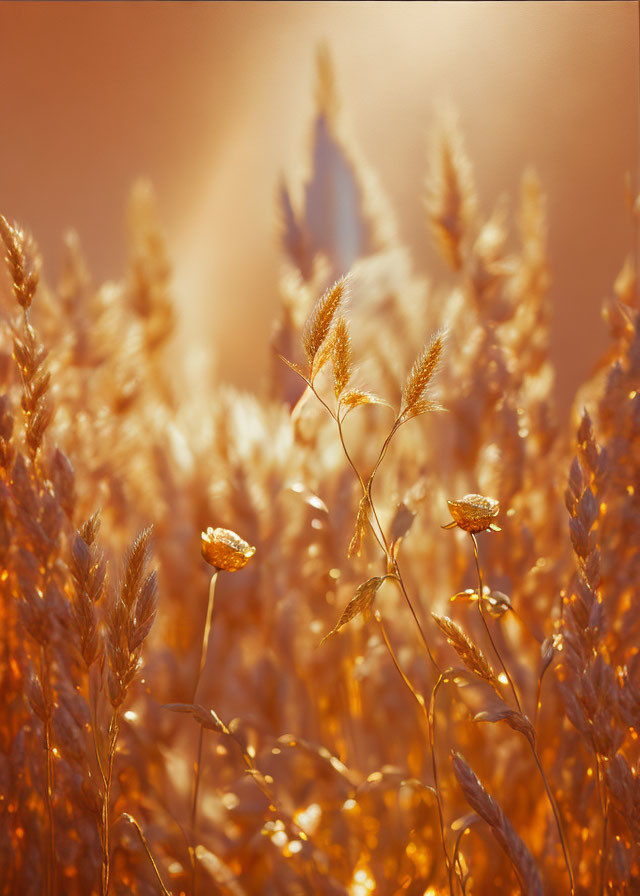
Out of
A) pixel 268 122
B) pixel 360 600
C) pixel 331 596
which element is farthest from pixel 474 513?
pixel 268 122

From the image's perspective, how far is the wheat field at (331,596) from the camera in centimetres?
29

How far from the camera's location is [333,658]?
0.49m

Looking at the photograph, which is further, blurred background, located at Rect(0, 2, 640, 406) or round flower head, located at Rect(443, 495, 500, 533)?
blurred background, located at Rect(0, 2, 640, 406)

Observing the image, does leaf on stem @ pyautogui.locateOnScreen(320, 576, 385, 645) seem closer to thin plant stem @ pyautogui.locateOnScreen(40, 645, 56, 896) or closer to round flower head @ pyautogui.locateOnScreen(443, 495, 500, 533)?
round flower head @ pyautogui.locateOnScreen(443, 495, 500, 533)

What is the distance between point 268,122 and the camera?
3.05ft

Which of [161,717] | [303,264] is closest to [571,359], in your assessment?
[303,264]

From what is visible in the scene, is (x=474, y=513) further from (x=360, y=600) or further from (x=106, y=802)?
(x=106, y=802)

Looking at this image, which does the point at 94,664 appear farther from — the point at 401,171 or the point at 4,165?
the point at 401,171

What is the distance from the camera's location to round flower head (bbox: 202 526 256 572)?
28 centimetres

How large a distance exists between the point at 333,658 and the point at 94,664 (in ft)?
0.74

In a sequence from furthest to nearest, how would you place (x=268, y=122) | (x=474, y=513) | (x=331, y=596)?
(x=268, y=122) < (x=331, y=596) < (x=474, y=513)

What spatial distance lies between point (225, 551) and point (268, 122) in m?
0.87

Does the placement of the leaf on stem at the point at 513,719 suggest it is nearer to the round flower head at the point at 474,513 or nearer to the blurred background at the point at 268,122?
the round flower head at the point at 474,513

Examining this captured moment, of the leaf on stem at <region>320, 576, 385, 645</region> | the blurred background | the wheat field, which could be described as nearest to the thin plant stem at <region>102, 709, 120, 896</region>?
the wheat field
